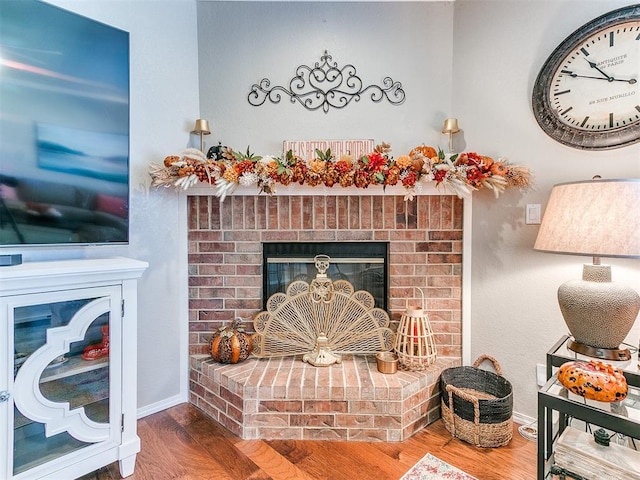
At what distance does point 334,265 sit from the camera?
2209 millimetres

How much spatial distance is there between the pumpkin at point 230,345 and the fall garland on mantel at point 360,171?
33.1 inches

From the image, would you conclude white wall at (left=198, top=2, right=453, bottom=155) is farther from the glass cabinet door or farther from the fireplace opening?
the glass cabinet door

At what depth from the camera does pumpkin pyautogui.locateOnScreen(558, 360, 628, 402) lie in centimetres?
109

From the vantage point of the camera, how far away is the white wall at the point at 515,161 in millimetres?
1685

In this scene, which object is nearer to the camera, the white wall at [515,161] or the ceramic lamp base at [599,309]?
the ceramic lamp base at [599,309]

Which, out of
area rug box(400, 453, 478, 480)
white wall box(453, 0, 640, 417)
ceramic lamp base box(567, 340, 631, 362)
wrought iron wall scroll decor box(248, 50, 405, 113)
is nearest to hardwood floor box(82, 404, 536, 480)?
area rug box(400, 453, 478, 480)

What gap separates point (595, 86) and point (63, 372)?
2690mm

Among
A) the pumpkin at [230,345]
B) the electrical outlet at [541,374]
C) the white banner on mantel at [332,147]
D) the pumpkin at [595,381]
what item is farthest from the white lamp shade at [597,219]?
the pumpkin at [230,345]

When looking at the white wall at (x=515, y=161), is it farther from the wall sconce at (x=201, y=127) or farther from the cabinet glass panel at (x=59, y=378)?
the cabinet glass panel at (x=59, y=378)

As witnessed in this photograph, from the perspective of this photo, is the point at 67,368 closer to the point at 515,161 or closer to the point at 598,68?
the point at 515,161

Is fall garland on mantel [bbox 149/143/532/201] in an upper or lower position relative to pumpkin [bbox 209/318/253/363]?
upper

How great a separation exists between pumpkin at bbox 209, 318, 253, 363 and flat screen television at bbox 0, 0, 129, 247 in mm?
787

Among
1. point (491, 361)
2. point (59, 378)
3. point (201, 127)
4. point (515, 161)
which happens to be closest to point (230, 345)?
point (59, 378)

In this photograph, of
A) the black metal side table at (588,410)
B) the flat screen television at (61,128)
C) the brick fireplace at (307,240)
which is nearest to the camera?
the black metal side table at (588,410)
